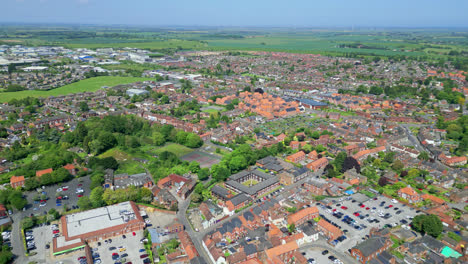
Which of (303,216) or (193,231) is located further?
(303,216)

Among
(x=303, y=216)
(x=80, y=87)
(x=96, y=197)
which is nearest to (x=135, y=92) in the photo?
(x=80, y=87)

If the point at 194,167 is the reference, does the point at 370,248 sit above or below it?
below

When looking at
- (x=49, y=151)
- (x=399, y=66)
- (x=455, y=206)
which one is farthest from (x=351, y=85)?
(x=49, y=151)

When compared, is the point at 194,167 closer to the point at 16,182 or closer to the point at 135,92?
the point at 16,182

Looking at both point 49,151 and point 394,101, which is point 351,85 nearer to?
point 394,101

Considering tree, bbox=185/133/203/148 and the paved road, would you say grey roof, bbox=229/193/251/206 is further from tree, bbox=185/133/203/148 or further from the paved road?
tree, bbox=185/133/203/148

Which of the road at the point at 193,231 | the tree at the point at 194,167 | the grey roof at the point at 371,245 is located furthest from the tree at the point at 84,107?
the grey roof at the point at 371,245

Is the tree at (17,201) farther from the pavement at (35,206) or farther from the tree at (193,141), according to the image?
the tree at (193,141)
